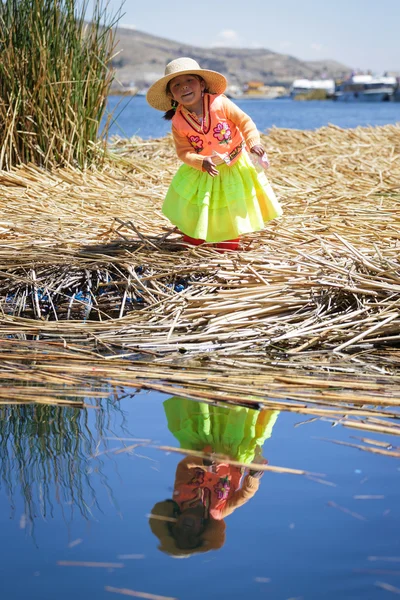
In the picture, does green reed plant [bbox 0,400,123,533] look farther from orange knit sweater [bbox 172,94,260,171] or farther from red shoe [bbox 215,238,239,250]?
orange knit sweater [bbox 172,94,260,171]

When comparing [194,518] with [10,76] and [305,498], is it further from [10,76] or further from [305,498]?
[10,76]

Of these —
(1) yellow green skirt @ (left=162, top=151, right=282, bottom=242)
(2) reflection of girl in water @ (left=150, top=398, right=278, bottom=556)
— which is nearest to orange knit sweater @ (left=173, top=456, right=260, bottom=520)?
(2) reflection of girl in water @ (left=150, top=398, right=278, bottom=556)

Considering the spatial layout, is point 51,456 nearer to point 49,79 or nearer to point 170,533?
point 170,533

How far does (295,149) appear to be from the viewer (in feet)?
25.2

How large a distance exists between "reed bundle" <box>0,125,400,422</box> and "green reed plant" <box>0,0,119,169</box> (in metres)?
1.19

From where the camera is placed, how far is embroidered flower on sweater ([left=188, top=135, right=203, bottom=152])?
3682mm

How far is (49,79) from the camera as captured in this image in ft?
18.7

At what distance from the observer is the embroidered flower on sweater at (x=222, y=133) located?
12.0 feet

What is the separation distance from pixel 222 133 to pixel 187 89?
0.23 metres

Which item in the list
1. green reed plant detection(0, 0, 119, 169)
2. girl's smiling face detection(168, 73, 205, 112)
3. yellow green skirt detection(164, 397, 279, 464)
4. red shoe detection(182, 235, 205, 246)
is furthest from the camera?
green reed plant detection(0, 0, 119, 169)

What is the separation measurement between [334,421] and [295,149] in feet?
18.9

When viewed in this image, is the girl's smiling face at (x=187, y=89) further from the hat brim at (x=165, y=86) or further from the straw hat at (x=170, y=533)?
the straw hat at (x=170, y=533)

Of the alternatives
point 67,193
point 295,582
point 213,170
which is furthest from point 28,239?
point 295,582

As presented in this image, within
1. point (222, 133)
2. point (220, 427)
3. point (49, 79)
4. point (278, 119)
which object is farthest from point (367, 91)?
point (220, 427)
